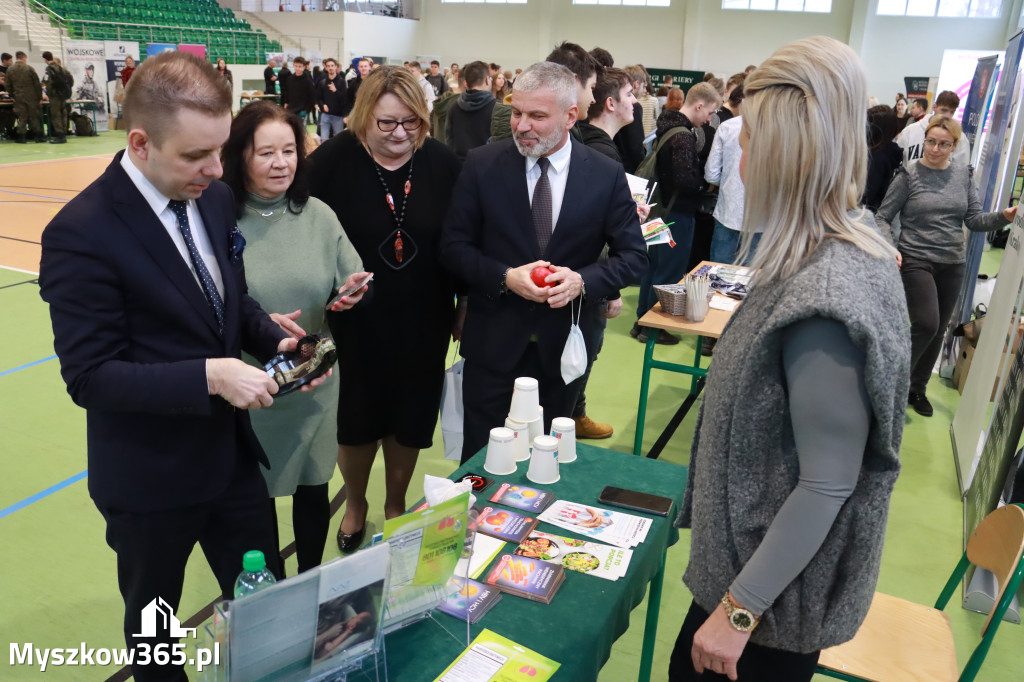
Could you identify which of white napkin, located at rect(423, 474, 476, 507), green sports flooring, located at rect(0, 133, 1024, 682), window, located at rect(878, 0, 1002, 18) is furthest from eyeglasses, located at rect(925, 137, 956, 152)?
window, located at rect(878, 0, 1002, 18)

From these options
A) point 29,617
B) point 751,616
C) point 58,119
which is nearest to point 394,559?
point 751,616

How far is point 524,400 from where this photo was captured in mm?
2082

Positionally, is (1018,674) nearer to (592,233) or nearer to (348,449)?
(592,233)

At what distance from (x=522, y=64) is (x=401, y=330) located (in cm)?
2256

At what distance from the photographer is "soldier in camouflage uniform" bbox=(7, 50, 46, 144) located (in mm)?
12531

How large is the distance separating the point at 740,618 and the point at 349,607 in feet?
2.06

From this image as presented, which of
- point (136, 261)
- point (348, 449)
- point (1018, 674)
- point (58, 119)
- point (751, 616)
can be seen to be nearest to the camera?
point (751, 616)

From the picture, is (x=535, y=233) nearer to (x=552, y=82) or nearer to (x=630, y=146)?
(x=552, y=82)

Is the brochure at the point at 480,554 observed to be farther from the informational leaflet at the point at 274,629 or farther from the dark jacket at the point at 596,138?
the dark jacket at the point at 596,138

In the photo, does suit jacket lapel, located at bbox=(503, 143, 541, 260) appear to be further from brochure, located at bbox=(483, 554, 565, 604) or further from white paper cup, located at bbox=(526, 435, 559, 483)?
brochure, located at bbox=(483, 554, 565, 604)

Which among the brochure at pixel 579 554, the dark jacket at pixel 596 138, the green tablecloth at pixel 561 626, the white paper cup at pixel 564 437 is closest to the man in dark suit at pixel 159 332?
the green tablecloth at pixel 561 626

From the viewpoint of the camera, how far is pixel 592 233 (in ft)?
8.23

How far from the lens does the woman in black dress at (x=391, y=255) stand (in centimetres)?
245

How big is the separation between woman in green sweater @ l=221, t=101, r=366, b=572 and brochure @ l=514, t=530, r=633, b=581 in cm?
85
